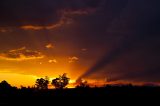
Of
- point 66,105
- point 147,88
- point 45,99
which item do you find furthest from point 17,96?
point 147,88

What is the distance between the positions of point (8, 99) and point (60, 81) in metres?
66.2

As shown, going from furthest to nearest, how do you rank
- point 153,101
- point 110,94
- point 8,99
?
1. point 8,99
2. point 110,94
3. point 153,101

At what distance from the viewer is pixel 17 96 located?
36.6 metres

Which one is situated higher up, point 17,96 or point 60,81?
point 60,81

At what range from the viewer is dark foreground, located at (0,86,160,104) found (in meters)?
32.8

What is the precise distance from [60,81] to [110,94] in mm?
69398

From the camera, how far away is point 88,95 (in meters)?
33.9

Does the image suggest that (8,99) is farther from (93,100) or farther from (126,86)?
(126,86)

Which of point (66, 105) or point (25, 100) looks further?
point (25, 100)

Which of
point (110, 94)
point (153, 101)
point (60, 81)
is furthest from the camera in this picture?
point (60, 81)

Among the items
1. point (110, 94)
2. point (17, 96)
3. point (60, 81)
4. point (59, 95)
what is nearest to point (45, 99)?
point (59, 95)

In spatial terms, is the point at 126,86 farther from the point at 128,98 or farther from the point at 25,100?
the point at 25,100

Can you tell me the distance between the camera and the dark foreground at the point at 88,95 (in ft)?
108

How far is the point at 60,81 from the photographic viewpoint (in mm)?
102562
